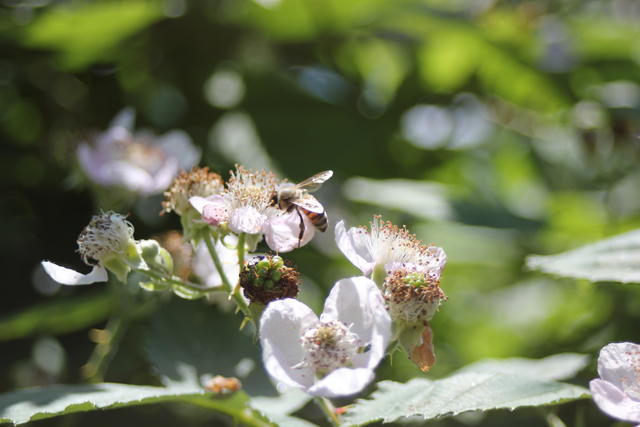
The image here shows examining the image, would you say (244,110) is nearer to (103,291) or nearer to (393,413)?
(103,291)

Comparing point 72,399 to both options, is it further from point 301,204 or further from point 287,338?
point 301,204

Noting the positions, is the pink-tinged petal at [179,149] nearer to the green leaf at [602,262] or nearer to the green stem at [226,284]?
the green stem at [226,284]

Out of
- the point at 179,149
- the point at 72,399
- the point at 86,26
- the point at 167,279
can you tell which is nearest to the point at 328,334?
the point at 167,279

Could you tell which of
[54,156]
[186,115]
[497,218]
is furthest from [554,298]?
[54,156]

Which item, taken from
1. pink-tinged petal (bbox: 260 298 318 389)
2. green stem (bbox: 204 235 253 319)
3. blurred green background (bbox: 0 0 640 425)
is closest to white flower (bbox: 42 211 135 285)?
green stem (bbox: 204 235 253 319)

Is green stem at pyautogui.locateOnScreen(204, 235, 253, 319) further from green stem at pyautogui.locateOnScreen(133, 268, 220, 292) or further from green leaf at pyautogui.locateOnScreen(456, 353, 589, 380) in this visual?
green leaf at pyautogui.locateOnScreen(456, 353, 589, 380)

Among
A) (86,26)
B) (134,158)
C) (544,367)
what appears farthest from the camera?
(86,26)

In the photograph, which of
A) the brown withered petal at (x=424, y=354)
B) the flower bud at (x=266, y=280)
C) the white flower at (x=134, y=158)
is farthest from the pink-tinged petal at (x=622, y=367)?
the white flower at (x=134, y=158)
